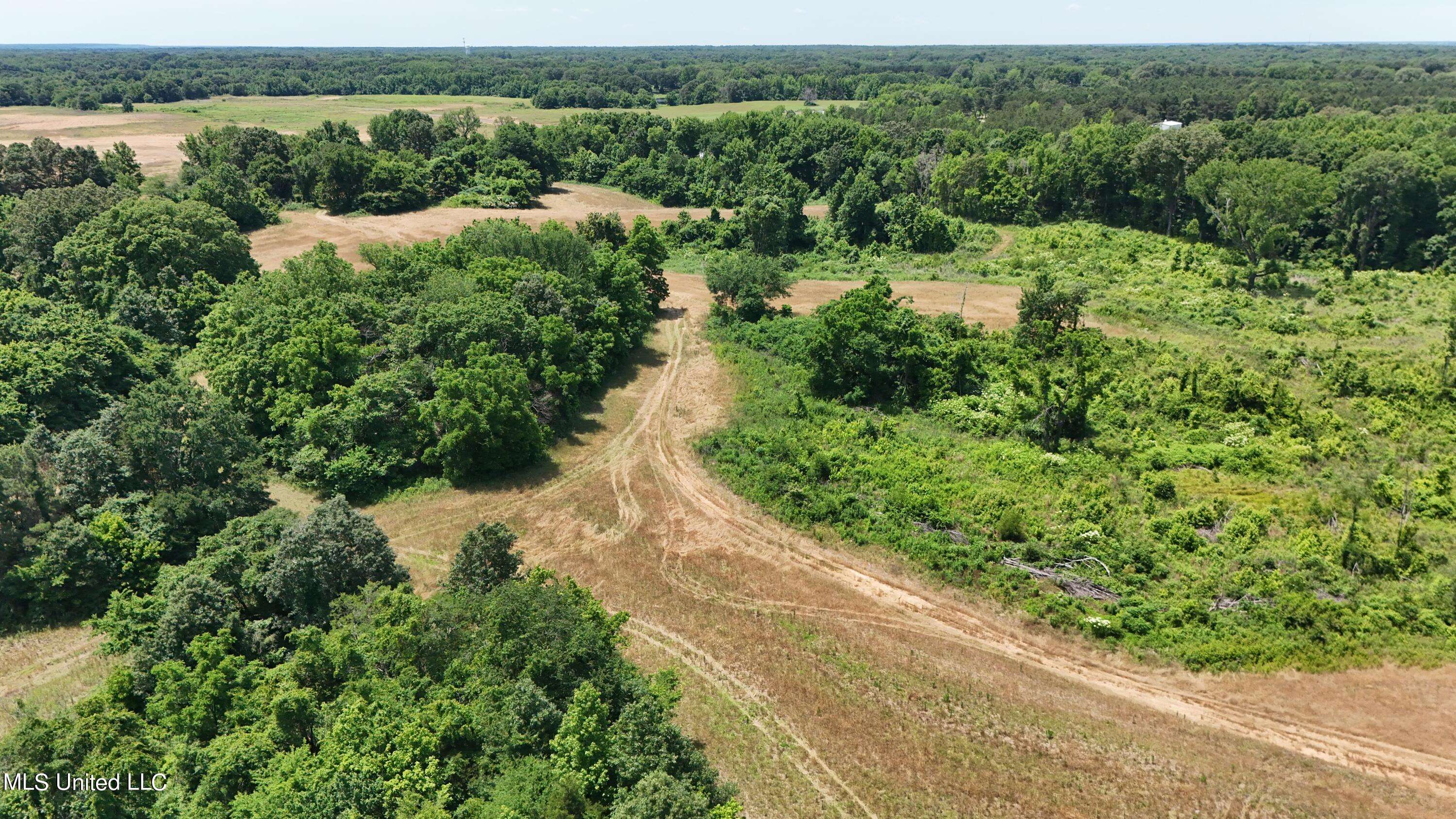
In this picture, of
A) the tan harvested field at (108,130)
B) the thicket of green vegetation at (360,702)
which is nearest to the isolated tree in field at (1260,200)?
the thicket of green vegetation at (360,702)

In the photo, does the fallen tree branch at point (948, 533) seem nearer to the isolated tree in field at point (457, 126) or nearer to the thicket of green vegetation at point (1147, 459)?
the thicket of green vegetation at point (1147, 459)

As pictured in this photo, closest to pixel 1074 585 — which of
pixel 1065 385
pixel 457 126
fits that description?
pixel 1065 385

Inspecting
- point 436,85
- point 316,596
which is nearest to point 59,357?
point 316,596

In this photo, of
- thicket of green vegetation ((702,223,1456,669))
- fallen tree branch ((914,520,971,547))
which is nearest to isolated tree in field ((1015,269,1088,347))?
thicket of green vegetation ((702,223,1456,669))

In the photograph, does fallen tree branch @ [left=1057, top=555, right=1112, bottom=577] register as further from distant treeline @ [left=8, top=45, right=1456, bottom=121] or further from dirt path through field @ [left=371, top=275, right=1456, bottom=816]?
distant treeline @ [left=8, top=45, right=1456, bottom=121]

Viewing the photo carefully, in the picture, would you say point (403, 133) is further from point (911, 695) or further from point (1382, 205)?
point (1382, 205)

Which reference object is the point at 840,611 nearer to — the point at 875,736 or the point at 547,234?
the point at 875,736
